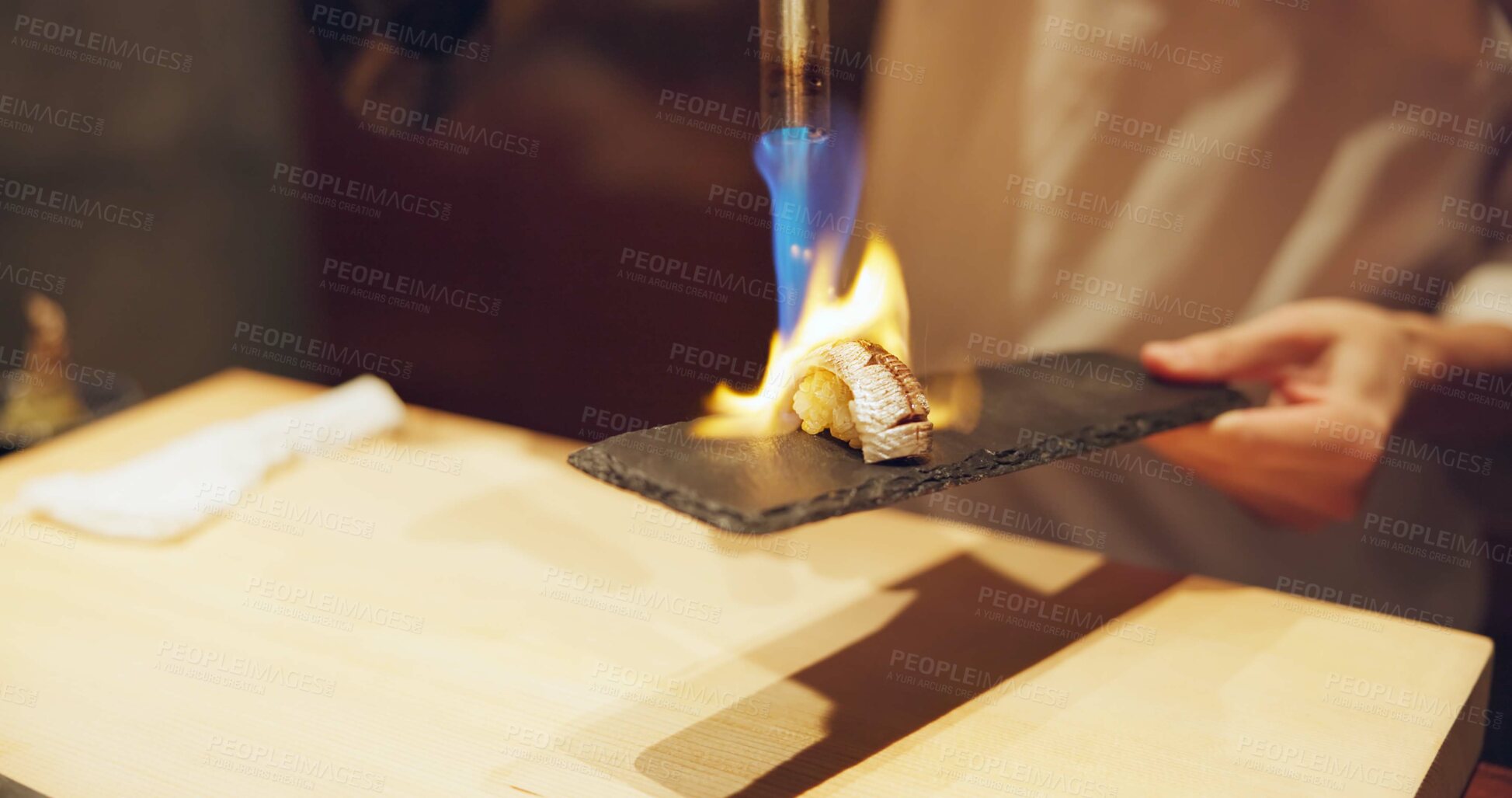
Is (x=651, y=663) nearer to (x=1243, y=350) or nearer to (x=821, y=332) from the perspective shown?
(x=821, y=332)

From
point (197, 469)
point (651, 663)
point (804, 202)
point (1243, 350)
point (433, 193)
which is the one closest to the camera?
point (804, 202)

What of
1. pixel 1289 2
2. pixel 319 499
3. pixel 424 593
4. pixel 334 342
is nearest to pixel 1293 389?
pixel 1289 2

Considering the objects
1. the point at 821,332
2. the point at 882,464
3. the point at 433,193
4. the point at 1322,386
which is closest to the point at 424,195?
the point at 433,193

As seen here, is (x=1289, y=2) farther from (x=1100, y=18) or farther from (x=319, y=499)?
(x=319, y=499)

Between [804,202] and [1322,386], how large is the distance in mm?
1316

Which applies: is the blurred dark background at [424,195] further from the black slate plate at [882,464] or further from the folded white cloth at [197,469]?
the black slate plate at [882,464]

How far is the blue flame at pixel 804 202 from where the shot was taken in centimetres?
146

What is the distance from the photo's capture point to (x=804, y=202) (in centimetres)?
154

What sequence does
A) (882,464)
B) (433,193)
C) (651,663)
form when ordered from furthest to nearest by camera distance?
(433,193), (651,663), (882,464)

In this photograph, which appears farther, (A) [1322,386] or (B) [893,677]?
(A) [1322,386]

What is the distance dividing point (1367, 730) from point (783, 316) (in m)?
1.05

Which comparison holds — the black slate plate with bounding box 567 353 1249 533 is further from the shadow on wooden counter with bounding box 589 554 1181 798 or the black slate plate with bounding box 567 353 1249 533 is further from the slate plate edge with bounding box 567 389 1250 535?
the shadow on wooden counter with bounding box 589 554 1181 798

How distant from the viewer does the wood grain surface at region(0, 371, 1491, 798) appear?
1.44 m

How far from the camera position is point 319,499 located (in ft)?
7.21
